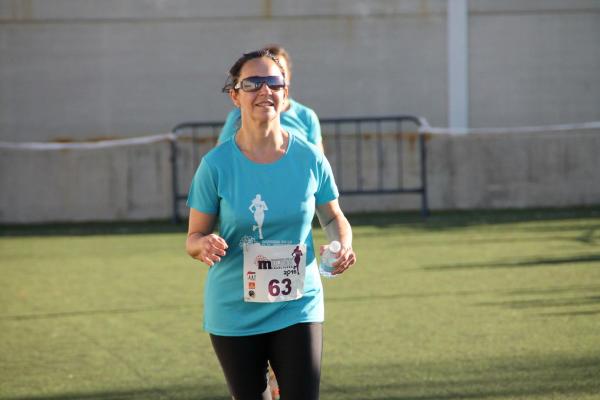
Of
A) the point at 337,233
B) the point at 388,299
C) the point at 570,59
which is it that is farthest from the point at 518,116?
the point at 337,233

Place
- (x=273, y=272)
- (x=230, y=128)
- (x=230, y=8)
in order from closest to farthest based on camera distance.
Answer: (x=273, y=272)
(x=230, y=128)
(x=230, y=8)

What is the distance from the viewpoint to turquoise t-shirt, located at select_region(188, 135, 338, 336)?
4965 millimetres

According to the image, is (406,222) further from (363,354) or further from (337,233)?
(337,233)

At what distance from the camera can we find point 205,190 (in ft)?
16.4

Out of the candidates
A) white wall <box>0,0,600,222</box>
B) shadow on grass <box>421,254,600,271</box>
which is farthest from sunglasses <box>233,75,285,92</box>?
white wall <box>0,0,600,222</box>

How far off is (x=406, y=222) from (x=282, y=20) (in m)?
4.35

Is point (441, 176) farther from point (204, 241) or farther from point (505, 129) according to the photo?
point (204, 241)

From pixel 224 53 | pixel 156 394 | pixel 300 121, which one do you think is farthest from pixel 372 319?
pixel 224 53

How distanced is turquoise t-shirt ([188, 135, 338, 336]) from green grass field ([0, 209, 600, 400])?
232 cm

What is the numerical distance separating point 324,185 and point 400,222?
1282 cm

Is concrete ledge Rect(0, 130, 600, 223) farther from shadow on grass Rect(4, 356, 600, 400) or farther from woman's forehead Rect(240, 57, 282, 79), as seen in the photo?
woman's forehead Rect(240, 57, 282, 79)

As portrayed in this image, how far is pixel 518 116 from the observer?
20.7 meters

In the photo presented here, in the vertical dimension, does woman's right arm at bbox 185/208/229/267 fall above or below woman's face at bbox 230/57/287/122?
below

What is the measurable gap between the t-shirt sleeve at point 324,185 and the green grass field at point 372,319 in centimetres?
224
